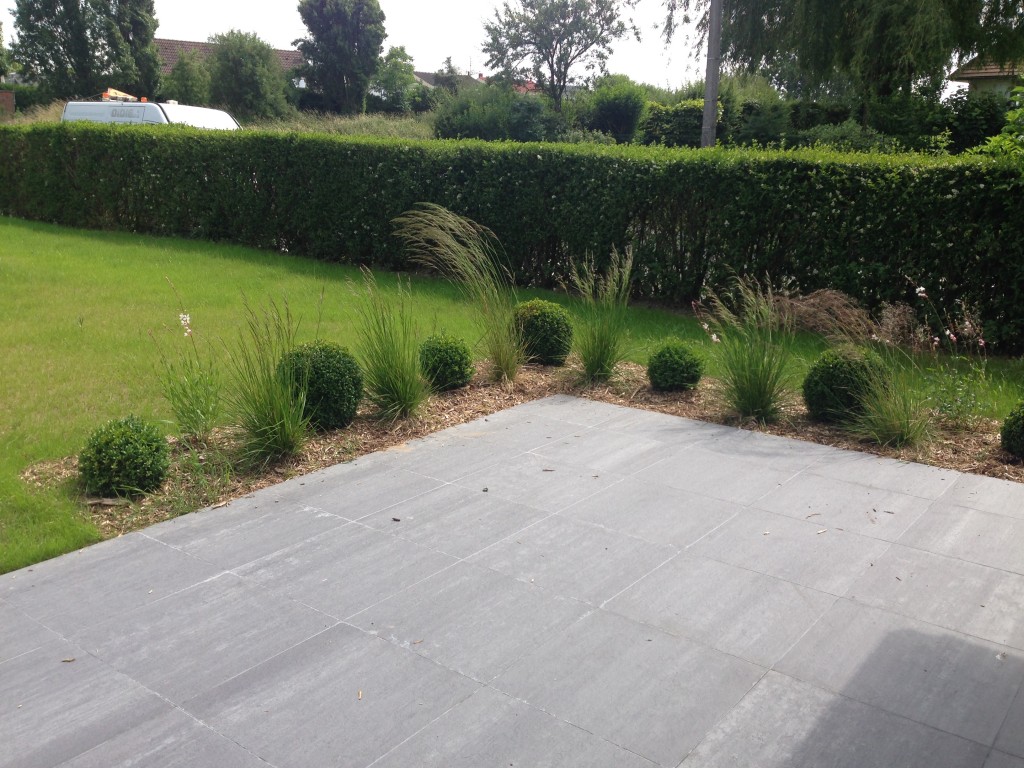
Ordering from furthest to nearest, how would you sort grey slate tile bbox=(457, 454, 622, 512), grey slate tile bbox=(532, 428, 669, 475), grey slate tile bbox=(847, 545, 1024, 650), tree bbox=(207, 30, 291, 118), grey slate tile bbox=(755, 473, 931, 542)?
tree bbox=(207, 30, 291, 118) → grey slate tile bbox=(532, 428, 669, 475) → grey slate tile bbox=(457, 454, 622, 512) → grey slate tile bbox=(755, 473, 931, 542) → grey slate tile bbox=(847, 545, 1024, 650)

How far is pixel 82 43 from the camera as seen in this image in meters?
42.4

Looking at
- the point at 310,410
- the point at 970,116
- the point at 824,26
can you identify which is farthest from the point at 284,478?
the point at 970,116

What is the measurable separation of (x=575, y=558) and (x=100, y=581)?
7.16 ft

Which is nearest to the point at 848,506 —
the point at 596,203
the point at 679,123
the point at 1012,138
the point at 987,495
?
the point at 987,495

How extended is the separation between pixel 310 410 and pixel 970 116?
20889mm

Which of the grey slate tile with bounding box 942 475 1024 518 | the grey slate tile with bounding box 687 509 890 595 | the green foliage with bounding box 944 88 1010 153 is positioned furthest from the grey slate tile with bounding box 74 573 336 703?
the green foliage with bounding box 944 88 1010 153

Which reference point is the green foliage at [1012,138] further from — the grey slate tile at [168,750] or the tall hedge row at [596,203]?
the grey slate tile at [168,750]

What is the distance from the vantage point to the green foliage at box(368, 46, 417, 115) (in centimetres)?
4631

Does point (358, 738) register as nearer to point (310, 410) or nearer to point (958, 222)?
point (310, 410)

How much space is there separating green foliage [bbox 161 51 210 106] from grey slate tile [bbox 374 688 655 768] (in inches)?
1686

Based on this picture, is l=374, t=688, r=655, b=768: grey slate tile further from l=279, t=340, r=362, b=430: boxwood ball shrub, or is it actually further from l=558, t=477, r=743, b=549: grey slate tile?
l=279, t=340, r=362, b=430: boxwood ball shrub

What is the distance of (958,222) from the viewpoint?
8.24 meters

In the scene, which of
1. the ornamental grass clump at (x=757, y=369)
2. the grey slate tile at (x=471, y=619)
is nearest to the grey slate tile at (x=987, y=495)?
the ornamental grass clump at (x=757, y=369)

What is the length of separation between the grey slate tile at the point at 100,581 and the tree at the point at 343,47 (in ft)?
145
